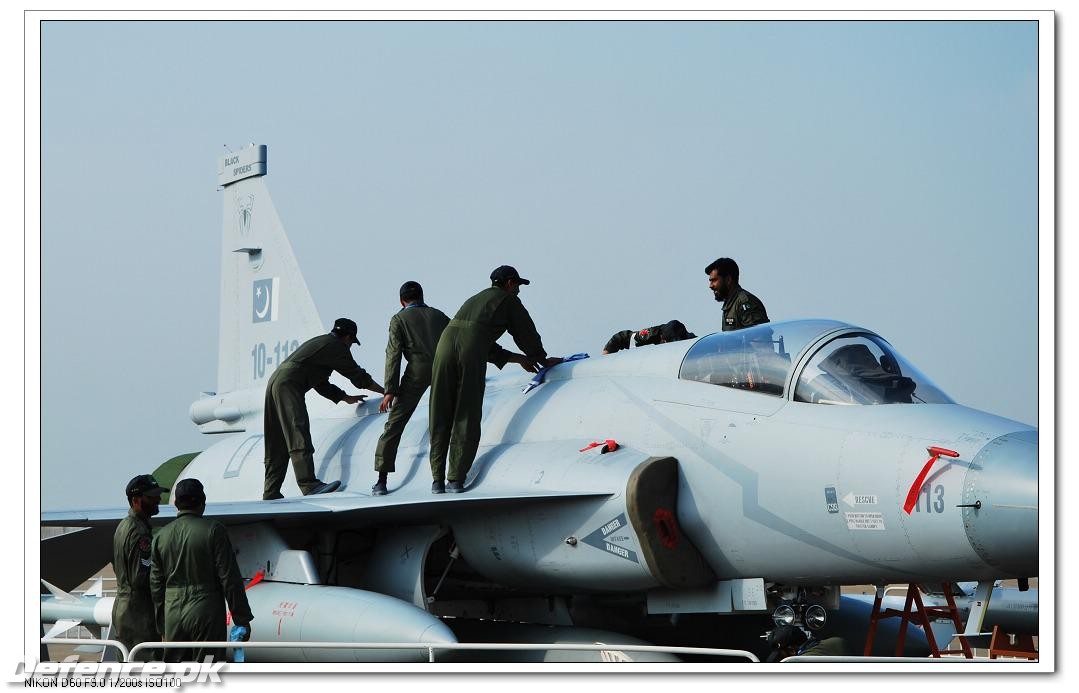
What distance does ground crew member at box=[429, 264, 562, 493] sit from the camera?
9.95m

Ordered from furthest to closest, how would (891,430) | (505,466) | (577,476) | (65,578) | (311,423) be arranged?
(311,423), (65,578), (505,466), (577,476), (891,430)

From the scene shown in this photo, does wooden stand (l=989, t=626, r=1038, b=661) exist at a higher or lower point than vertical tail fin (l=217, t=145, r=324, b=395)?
lower

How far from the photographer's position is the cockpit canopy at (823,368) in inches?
334

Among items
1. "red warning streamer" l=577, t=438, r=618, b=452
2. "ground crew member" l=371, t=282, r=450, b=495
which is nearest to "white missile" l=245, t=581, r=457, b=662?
"ground crew member" l=371, t=282, r=450, b=495

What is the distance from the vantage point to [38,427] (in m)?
7.61

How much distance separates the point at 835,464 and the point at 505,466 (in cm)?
270

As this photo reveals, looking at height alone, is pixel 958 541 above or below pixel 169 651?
above

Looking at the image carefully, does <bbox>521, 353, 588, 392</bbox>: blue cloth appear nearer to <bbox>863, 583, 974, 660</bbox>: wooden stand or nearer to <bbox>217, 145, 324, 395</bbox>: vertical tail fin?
<bbox>863, 583, 974, 660</bbox>: wooden stand

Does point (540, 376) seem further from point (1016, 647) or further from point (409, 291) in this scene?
point (1016, 647)

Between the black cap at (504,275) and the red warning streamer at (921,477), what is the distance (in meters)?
3.64

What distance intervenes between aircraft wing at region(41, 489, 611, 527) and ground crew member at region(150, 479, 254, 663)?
1.88m

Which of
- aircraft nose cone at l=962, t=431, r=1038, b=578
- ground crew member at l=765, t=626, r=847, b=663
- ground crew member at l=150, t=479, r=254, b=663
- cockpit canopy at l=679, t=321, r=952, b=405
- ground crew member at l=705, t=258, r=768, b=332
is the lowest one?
ground crew member at l=765, t=626, r=847, b=663
